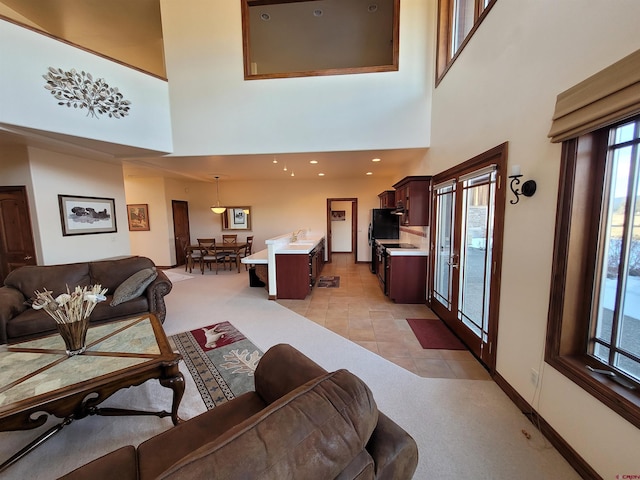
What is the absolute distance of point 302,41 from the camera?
6051 millimetres

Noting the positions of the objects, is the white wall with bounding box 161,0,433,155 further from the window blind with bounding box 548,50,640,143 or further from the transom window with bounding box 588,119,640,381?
the transom window with bounding box 588,119,640,381

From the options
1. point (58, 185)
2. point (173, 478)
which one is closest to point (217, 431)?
point (173, 478)

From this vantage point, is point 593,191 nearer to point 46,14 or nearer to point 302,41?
point 302,41

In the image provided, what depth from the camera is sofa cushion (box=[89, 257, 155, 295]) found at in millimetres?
3605

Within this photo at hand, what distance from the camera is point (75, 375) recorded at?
1654mm

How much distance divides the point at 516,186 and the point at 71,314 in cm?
346

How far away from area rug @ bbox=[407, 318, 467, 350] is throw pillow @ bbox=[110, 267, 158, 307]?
3.58m

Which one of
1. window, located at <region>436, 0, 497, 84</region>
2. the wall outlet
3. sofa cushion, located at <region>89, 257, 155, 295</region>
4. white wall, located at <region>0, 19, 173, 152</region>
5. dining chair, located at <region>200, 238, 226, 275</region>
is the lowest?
the wall outlet

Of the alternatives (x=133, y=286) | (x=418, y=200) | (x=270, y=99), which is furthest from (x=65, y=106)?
(x=418, y=200)

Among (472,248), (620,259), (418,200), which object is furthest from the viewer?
(418,200)

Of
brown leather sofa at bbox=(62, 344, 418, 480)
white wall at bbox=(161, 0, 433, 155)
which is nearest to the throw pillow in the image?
white wall at bbox=(161, 0, 433, 155)

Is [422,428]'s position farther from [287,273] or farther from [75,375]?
[287,273]

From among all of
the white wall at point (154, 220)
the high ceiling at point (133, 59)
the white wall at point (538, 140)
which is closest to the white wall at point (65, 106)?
the high ceiling at point (133, 59)

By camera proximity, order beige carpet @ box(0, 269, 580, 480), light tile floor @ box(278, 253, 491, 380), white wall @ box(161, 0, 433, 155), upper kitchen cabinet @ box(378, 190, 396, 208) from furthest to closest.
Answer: upper kitchen cabinet @ box(378, 190, 396, 208)
white wall @ box(161, 0, 433, 155)
light tile floor @ box(278, 253, 491, 380)
beige carpet @ box(0, 269, 580, 480)
